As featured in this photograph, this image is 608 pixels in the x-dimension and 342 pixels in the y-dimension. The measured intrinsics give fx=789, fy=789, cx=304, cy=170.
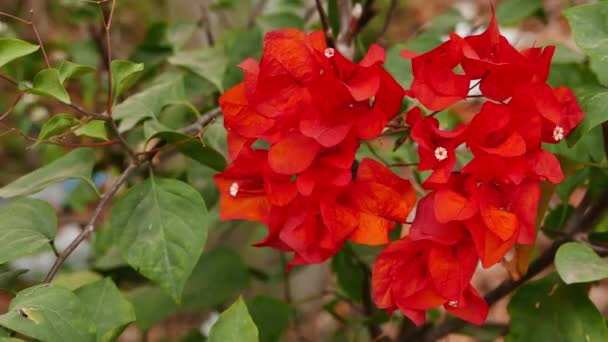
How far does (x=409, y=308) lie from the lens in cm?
61

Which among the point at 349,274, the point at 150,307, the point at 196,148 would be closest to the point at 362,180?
the point at 196,148

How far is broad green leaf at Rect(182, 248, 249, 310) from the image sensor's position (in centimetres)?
98

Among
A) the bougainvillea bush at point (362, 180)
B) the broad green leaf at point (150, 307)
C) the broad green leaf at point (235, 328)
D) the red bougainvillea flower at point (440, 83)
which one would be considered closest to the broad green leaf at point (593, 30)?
the bougainvillea bush at point (362, 180)

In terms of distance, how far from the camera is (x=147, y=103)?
2.61 ft

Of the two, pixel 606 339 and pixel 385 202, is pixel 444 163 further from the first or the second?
pixel 606 339

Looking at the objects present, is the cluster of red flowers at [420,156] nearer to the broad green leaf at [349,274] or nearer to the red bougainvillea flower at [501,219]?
the red bougainvillea flower at [501,219]

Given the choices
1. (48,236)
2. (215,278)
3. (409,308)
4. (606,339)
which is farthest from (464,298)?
(215,278)

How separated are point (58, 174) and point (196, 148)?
13cm

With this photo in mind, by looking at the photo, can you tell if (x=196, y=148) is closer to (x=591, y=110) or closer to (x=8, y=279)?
(x=8, y=279)

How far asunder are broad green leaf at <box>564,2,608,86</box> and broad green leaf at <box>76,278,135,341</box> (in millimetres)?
434

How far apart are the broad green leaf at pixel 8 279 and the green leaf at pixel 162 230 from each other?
3.6 inches

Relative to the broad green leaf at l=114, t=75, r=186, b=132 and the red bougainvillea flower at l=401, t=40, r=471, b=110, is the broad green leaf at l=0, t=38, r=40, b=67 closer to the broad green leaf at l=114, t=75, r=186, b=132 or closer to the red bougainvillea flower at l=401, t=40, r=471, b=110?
the broad green leaf at l=114, t=75, r=186, b=132

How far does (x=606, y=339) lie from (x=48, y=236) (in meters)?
0.49

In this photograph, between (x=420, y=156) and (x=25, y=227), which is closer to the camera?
(x=420, y=156)
